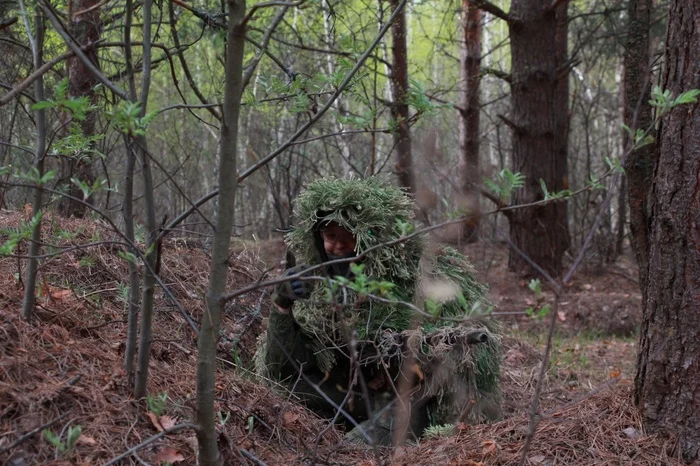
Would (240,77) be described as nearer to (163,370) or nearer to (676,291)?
(163,370)

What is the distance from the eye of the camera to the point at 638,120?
3.72m

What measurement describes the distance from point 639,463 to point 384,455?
1180mm

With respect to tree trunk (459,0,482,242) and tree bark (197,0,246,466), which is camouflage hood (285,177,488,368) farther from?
tree trunk (459,0,482,242)

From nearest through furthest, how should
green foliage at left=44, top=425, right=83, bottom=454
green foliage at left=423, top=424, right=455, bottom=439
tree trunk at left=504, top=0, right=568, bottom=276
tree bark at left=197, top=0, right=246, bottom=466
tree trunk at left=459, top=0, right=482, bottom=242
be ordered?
1. tree bark at left=197, top=0, right=246, bottom=466
2. green foliage at left=44, top=425, right=83, bottom=454
3. green foliage at left=423, top=424, right=455, bottom=439
4. tree trunk at left=504, top=0, right=568, bottom=276
5. tree trunk at left=459, top=0, right=482, bottom=242

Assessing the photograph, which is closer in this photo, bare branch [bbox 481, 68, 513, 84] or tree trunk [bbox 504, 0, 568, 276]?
bare branch [bbox 481, 68, 513, 84]

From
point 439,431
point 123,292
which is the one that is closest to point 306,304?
point 439,431

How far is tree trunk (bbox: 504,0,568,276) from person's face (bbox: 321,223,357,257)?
4.75 m

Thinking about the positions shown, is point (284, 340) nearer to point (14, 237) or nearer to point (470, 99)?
point (14, 237)

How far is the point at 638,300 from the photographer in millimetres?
7805

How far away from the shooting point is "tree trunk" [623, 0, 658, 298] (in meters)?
3.32

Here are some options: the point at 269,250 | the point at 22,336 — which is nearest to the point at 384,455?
the point at 22,336

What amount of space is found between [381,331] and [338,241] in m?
0.63

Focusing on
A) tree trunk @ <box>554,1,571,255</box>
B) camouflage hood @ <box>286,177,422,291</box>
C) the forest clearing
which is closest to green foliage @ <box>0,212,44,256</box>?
the forest clearing

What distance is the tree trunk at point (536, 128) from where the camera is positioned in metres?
7.92
